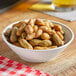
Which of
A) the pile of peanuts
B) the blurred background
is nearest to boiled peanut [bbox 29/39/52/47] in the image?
the pile of peanuts

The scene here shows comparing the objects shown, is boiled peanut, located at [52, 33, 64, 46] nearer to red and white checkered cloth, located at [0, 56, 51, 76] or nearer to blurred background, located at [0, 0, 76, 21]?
red and white checkered cloth, located at [0, 56, 51, 76]

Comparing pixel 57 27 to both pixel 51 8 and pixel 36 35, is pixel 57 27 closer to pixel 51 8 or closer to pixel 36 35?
pixel 36 35

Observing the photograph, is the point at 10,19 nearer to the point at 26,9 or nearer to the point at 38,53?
the point at 26,9

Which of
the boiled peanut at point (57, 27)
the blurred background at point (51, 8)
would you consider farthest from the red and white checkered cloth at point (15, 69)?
the blurred background at point (51, 8)

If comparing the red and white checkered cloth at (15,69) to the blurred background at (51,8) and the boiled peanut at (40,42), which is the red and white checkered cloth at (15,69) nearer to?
the boiled peanut at (40,42)

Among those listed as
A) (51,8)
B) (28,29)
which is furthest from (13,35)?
(51,8)

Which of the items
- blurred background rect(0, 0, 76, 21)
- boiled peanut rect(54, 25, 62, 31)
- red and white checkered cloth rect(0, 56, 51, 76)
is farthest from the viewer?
blurred background rect(0, 0, 76, 21)
